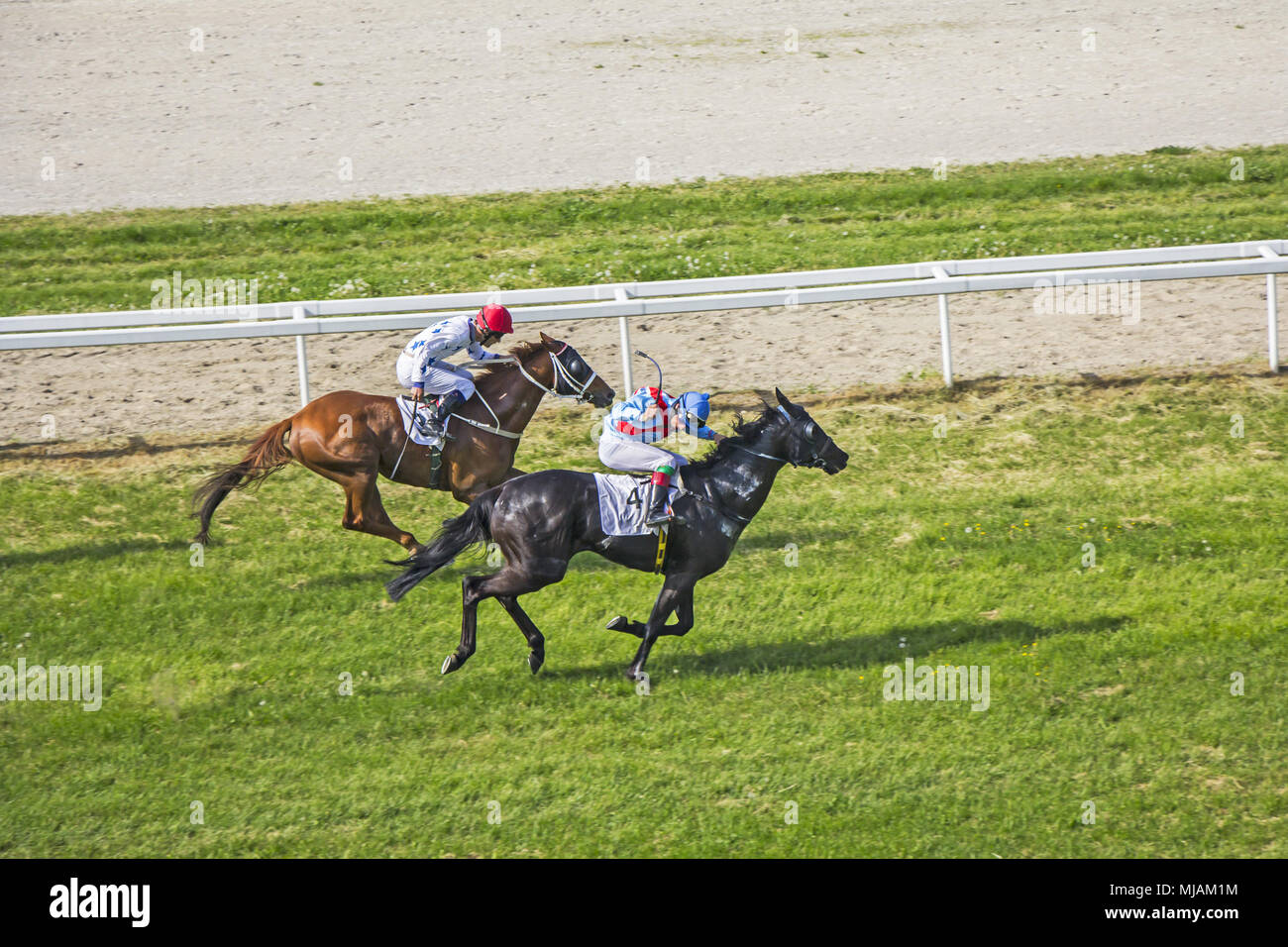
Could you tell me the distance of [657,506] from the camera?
8625mm

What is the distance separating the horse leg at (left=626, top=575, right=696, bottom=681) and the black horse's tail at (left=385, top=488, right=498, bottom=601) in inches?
47.7

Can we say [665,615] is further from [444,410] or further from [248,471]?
[248,471]

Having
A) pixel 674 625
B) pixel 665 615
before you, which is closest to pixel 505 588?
pixel 665 615

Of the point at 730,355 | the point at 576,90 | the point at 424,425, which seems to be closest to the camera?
the point at 424,425

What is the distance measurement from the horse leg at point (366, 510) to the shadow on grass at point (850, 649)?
1.95 metres

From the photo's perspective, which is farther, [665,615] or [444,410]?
[444,410]

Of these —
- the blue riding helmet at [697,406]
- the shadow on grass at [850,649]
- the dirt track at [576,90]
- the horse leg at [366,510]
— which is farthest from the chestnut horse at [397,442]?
the dirt track at [576,90]

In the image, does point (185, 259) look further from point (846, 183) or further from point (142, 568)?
point (846, 183)

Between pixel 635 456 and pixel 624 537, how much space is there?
59 centimetres

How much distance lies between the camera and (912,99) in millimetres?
21484

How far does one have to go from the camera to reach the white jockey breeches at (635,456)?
883cm

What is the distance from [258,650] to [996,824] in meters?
4.99

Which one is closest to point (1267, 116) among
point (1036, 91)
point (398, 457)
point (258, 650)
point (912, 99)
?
point (1036, 91)

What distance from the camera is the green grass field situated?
734 centimetres
